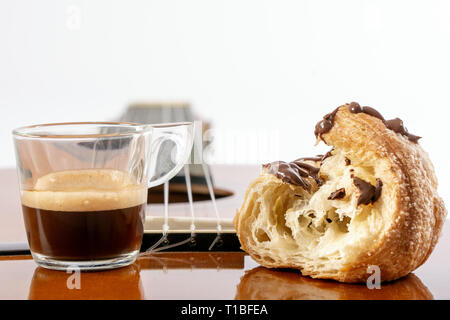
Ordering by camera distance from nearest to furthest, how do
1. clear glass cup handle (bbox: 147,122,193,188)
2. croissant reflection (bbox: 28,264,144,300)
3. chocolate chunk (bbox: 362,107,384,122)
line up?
croissant reflection (bbox: 28,264,144,300) < chocolate chunk (bbox: 362,107,384,122) < clear glass cup handle (bbox: 147,122,193,188)

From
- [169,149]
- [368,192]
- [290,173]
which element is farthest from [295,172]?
[169,149]

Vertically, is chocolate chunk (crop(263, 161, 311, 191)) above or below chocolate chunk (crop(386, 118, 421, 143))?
below

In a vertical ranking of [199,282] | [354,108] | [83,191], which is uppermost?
[354,108]

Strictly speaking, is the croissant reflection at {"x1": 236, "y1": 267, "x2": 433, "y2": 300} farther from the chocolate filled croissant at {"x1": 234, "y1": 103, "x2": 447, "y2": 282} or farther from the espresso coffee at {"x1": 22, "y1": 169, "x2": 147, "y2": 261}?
the espresso coffee at {"x1": 22, "y1": 169, "x2": 147, "y2": 261}

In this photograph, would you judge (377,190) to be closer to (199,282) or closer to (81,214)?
(199,282)

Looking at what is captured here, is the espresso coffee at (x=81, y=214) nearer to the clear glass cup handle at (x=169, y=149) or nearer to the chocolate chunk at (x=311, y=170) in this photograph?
the clear glass cup handle at (x=169, y=149)

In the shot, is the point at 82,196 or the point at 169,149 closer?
the point at 82,196

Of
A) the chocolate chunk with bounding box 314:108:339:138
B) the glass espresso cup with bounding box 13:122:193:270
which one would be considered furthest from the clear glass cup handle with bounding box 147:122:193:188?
the chocolate chunk with bounding box 314:108:339:138
